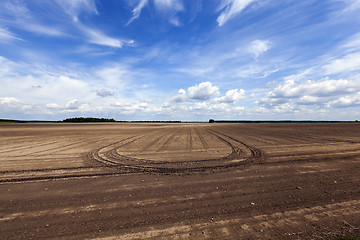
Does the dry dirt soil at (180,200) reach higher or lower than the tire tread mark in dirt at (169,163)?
lower

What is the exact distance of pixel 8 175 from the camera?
6.91m

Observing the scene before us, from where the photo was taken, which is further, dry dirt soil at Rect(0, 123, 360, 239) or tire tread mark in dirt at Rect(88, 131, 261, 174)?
tire tread mark in dirt at Rect(88, 131, 261, 174)

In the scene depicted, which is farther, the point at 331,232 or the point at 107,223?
the point at 107,223

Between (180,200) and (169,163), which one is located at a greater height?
(169,163)

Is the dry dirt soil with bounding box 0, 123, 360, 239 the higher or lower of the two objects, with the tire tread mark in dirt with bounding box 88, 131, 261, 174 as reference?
lower

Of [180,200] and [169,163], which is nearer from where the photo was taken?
[180,200]

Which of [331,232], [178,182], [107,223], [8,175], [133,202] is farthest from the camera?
[8,175]

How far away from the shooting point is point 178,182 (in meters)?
6.21

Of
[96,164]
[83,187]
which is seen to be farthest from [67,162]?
[83,187]

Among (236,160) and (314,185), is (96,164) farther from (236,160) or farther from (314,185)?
(314,185)

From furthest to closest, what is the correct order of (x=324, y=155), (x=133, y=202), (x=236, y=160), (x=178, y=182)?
(x=324, y=155) → (x=236, y=160) → (x=178, y=182) → (x=133, y=202)

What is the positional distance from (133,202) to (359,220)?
549 centimetres

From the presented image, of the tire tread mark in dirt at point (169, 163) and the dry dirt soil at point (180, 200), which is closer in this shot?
the dry dirt soil at point (180, 200)

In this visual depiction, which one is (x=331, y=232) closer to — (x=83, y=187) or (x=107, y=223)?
(x=107, y=223)
